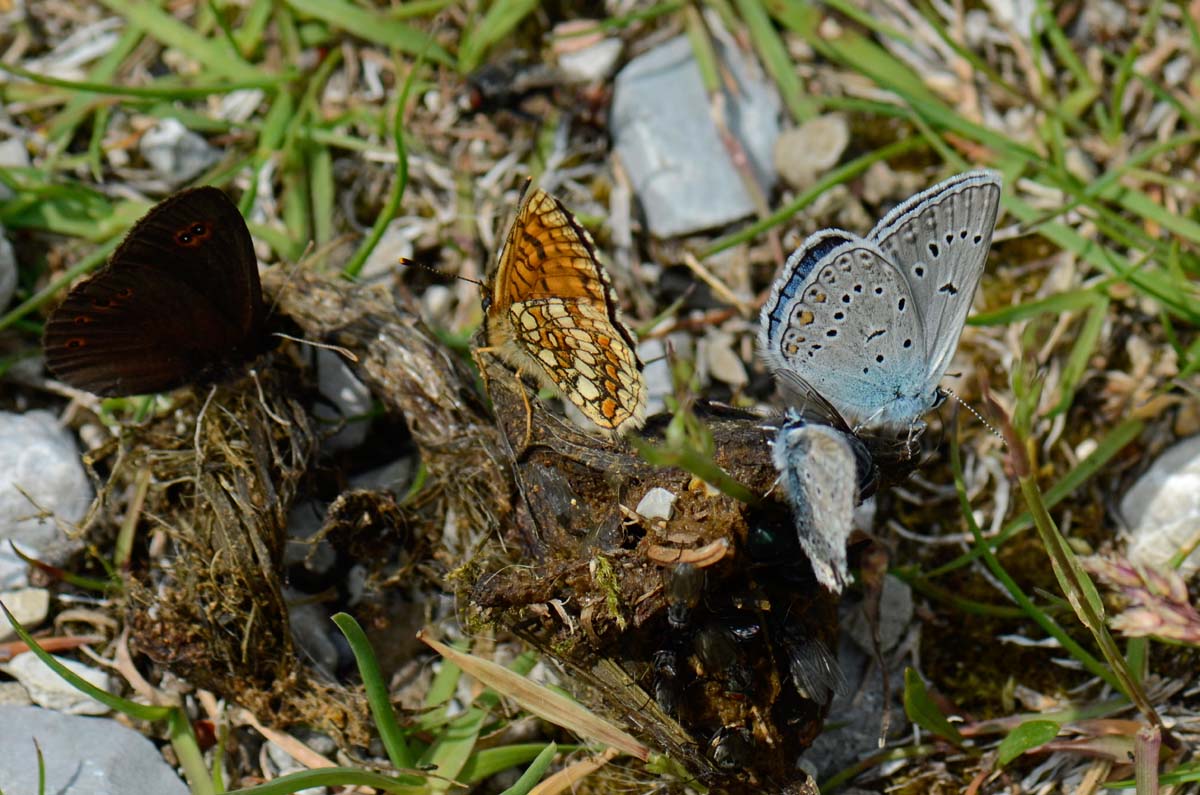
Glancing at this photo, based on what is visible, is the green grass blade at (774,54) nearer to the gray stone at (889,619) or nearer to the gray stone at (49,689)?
the gray stone at (889,619)

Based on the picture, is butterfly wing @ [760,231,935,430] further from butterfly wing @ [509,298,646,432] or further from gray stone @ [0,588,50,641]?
gray stone @ [0,588,50,641]

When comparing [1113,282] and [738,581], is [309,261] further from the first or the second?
[1113,282]

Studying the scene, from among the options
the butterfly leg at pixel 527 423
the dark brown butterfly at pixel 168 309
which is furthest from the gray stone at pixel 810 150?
the dark brown butterfly at pixel 168 309

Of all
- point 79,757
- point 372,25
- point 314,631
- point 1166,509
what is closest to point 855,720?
point 1166,509

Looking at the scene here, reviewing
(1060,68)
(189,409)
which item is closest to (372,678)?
(189,409)

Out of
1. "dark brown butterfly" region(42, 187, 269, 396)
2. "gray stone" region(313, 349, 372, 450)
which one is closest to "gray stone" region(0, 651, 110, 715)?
"dark brown butterfly" region(42, 187, 269, 396)
